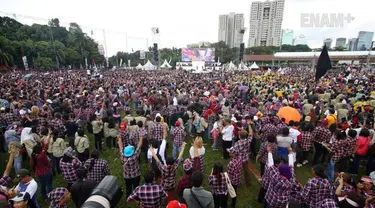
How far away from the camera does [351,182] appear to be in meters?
3.37

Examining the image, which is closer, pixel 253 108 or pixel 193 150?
pixel 193 150

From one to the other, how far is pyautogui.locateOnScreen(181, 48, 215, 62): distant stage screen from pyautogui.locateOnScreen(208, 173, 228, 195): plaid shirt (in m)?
45.1

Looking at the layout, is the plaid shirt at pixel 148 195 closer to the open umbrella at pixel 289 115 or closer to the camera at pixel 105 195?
the camera at pixel 105 195

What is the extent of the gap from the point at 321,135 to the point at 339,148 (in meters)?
0.91

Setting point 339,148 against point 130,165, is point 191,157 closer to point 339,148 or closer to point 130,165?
point 130,165

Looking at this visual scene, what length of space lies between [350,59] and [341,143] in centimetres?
5930

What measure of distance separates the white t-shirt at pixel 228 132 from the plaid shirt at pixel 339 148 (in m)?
2.41

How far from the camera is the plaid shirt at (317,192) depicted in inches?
125

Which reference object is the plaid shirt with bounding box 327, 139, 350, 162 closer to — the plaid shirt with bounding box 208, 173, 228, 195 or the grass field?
the grass field

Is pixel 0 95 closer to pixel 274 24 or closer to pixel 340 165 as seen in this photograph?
pixel 340 165

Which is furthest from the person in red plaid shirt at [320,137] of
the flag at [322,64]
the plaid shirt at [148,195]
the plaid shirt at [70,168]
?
the plaid shirt at [70,168]

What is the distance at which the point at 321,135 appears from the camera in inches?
230

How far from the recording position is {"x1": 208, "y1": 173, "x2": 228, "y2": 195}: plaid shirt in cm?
366

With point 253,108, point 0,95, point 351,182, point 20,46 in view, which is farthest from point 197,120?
point 20,46
